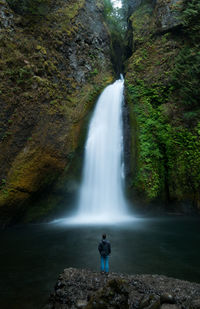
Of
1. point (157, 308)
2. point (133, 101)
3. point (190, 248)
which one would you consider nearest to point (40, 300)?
point (157, 308)

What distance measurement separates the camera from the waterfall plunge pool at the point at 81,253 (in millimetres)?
5092

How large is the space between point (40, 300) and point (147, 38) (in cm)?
2063

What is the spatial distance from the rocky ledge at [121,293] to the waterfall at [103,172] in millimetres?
7575

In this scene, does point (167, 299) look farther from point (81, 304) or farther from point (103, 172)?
point (103, 172)

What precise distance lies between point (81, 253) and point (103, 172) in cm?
745

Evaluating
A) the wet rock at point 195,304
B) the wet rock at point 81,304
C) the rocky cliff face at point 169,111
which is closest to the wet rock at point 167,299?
the wet rock at point 195,304

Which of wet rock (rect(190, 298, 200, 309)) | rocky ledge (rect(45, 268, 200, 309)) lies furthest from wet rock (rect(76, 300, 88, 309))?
wet rock (rect(190, 298, 200, 309))

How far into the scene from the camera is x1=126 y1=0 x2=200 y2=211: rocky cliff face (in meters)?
13.3

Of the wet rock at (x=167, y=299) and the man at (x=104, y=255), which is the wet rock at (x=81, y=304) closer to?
the man at (x=104, y=255)

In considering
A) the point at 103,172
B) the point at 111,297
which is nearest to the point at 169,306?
the point at 111,297

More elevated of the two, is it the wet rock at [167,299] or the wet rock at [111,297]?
the wet rock at [111,297]

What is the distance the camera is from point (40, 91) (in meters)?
13.5

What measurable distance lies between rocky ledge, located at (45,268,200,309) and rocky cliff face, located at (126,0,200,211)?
8783 millimetres

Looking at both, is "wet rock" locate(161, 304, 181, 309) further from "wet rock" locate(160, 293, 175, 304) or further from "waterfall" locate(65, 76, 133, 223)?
"waterfall" locate(65, 76, 133, 223)
